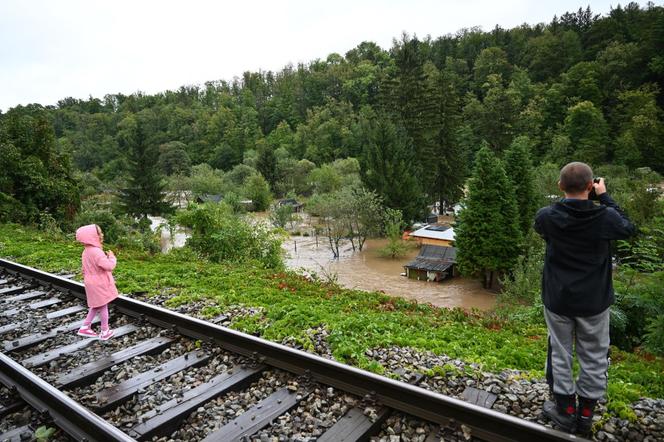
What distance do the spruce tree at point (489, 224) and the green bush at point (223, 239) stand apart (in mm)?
12387

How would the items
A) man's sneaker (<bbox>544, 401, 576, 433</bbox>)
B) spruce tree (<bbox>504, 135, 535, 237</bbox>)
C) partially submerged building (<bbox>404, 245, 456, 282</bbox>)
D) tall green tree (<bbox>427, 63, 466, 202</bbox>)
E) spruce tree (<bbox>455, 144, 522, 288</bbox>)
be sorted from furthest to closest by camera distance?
tall green tree (<bbox>427, 63, 466, 202</bbox>) → spruce tree (<bbox>504, 135, 535, 237</bbox>) → partially submerged building (<bbox>404, 245, 456, 282</bbox>) → spruce tree (<bbox>455, 144, 522, 288</bbox>) → man's sneaker (<bbox>544, 401, 576, 433</bbox>)

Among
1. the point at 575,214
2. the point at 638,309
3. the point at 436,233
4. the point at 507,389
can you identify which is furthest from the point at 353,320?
the point at 436,233

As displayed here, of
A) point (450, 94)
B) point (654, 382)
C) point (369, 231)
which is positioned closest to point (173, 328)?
point (654, 382)

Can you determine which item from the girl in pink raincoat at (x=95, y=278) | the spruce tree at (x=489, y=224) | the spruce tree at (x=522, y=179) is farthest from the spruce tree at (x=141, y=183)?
the girl in pink raincoat at (x=95, y=278)

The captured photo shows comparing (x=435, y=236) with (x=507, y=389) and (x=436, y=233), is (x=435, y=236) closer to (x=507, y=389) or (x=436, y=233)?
(x=436, y=233)

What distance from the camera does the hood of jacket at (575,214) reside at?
2.63m

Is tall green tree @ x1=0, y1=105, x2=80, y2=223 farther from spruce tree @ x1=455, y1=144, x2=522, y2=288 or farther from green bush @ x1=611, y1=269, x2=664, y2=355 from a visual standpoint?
spruce tree @ x1=455, y1=144, x2=522, y2=288

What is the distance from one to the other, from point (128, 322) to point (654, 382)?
505 centimetres

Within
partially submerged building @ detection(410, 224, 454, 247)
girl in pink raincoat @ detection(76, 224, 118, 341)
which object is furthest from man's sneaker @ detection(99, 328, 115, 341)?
partially submerged building @ detection(410, 224, 454, 247)

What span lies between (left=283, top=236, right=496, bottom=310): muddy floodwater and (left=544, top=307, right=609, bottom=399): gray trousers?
1262 centimetres

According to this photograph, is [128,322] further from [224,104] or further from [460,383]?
[224,104]

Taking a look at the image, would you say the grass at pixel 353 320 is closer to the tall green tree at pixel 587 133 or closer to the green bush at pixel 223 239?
the green bush at pixel 223 239

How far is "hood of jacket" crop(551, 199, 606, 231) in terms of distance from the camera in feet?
8.63

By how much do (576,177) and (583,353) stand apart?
1116mm
